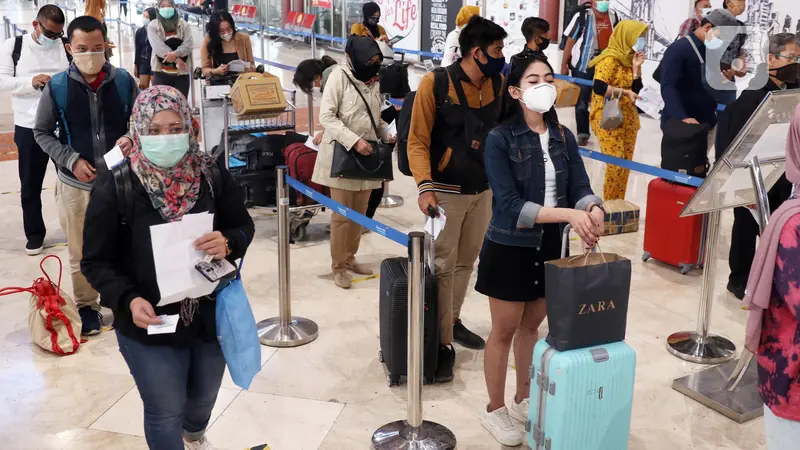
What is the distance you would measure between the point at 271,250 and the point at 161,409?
3.88 metres

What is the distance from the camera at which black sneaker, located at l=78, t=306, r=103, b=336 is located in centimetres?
523

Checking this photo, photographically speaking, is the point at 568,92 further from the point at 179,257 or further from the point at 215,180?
the point at 179,257

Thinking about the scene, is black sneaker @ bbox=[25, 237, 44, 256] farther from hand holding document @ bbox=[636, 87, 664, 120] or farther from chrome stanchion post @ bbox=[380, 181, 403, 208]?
hand holding document @ bbox=[636, 87, 664, 120]

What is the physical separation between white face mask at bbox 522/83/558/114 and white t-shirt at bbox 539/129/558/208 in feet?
0.50

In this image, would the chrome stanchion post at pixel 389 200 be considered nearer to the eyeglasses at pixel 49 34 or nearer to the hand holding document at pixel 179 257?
the eyeglasses at pixel 49 34

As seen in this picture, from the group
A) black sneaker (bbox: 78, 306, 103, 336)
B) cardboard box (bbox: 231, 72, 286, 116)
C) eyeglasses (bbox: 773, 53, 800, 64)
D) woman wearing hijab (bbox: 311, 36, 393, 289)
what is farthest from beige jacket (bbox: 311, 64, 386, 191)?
eyeglasses (bbox: 773, 53, 800, 64)

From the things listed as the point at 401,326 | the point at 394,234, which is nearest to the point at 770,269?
the point at 394,234

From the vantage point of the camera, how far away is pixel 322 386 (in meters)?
4.66

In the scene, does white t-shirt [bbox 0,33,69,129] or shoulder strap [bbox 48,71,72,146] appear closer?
shoulder strap [bbox 48,71,72,146]

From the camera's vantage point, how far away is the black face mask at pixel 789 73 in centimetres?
536

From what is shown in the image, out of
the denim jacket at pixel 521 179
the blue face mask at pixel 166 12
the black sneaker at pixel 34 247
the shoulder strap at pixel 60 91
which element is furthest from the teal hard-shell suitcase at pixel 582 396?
the blue face mask at pixel 166 12

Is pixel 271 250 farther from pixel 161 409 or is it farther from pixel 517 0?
pixel 517 0

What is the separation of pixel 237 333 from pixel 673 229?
4.18 m

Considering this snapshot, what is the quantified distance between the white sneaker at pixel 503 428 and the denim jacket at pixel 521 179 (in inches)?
36.0
